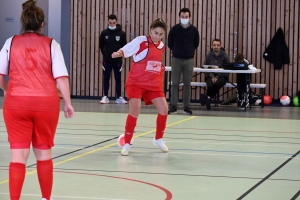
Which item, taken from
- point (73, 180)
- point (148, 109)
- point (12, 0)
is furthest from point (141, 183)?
→ point (12, 0)

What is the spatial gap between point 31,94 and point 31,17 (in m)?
0.51

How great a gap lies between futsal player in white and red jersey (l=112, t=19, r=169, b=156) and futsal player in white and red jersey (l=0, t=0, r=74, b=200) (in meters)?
2.82

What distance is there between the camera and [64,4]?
663 inches

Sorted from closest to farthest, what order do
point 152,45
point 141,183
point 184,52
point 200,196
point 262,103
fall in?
1. point 200,196
2. point 141,183
3. point 152,45
4. point 184,52
5. point 262,103

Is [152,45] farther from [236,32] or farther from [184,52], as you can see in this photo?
[236,32]

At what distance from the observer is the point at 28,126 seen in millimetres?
4113

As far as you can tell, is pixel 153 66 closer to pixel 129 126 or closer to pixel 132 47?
pixel 132 47

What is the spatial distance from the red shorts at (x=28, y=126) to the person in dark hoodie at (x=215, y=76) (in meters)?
9.77

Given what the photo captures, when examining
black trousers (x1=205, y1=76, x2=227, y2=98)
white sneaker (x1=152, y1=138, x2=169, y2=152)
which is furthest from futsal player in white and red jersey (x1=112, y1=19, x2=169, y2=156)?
black trousers (x1=205, y1=76, x2=227, y2=98)

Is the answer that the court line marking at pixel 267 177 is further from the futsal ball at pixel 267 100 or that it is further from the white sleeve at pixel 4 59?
the futsal ball at pixel 267 100

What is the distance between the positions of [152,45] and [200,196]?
276 cm

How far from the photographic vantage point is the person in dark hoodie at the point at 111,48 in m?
15.3

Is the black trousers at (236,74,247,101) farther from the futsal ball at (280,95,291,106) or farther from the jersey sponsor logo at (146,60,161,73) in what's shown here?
the jersey sponsor logo at (146,60,161,73)

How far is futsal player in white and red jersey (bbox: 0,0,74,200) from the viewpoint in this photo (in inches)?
161
